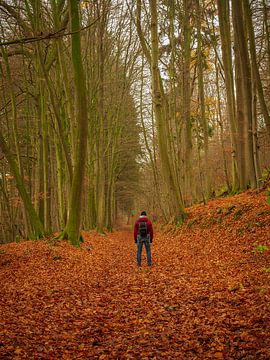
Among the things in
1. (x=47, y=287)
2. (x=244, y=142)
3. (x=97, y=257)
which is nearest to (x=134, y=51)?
(x=244, y=142)

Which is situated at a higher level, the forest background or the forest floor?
the forest background

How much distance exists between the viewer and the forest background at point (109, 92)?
12.1m

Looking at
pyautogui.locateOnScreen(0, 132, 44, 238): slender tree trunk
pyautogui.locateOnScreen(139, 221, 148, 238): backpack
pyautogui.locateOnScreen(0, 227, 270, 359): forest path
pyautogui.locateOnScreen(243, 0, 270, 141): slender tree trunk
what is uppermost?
pyautogui.locateOnScreen(243, 0, 270, 141): slender tree trunk

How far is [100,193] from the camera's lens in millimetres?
21547

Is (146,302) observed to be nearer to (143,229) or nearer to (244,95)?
(143,229)

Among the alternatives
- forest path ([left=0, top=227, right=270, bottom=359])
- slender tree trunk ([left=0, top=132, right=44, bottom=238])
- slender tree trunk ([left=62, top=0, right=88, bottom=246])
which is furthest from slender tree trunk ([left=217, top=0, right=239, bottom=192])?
slender tree trunk ([left=0, top=132, right=44, bottom=238])

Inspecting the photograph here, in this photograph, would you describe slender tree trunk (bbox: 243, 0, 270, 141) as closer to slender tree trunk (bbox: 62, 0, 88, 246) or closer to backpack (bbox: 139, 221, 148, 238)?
backpack (bbox: 139, 221, 148, 238)

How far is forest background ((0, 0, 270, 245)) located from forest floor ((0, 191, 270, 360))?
335 cm

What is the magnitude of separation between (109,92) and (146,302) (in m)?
19.5

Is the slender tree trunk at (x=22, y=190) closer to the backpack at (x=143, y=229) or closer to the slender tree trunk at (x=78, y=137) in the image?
the slender tree trunk at (x=78, y=137)

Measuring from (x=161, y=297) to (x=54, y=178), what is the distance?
59.4 feet

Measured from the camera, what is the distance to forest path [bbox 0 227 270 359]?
13.1ft

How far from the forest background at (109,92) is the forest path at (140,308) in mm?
4414

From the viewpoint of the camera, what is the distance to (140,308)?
227 inches
